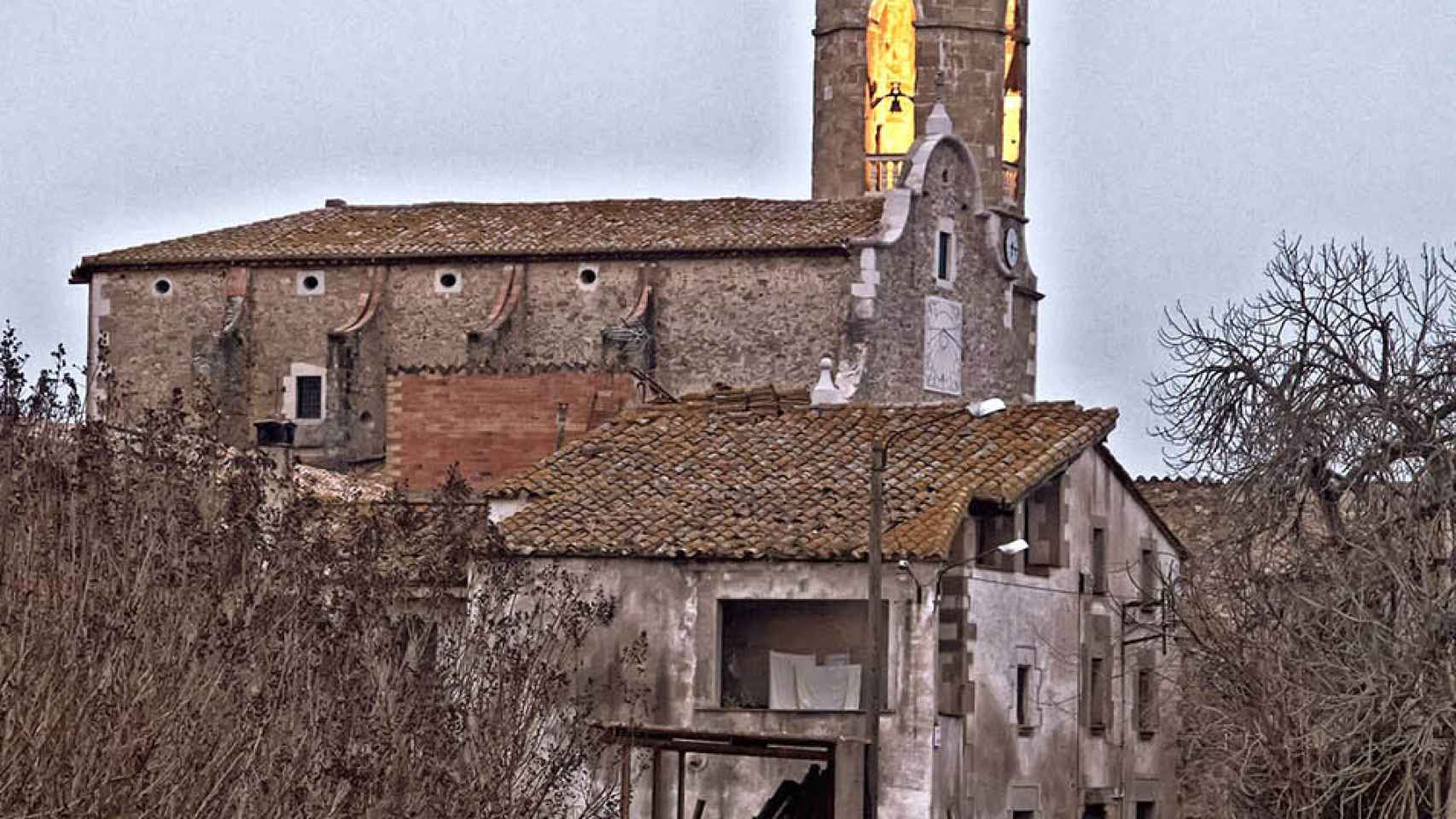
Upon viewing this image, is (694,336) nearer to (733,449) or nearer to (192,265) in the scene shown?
(192,265)

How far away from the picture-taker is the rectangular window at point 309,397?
196ft

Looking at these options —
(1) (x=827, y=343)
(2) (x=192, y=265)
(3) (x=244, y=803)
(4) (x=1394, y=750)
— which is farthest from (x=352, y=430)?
(3) (x=244, y=803)

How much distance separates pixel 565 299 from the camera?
5869 centimetres

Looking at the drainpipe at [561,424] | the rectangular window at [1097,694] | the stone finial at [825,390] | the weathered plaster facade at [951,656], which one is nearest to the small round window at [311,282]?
the stone finial at [825,390]

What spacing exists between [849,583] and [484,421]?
31.6ft

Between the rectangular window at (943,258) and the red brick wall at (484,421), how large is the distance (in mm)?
12930

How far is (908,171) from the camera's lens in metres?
59.4

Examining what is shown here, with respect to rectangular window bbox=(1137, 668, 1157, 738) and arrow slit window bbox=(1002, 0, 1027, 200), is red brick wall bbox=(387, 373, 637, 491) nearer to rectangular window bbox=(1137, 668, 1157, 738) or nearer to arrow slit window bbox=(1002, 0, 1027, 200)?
rectangular window bbox=(1137, 668, 1157, 738)

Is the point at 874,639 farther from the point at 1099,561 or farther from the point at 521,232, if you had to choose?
Result: the point at 521,232

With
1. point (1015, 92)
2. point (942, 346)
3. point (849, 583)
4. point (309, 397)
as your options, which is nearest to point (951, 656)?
point (849, 583)

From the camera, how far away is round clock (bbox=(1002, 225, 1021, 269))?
219 ft

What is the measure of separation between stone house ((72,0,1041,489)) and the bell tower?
515 cm

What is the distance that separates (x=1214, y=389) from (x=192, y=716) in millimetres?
16176

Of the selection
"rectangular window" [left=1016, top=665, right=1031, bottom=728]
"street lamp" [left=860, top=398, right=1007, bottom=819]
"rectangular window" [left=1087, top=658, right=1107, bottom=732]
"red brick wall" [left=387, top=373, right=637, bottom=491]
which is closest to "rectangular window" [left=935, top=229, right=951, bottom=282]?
"red brick wall" [left=387, top=373, right=637, bottom=491]
